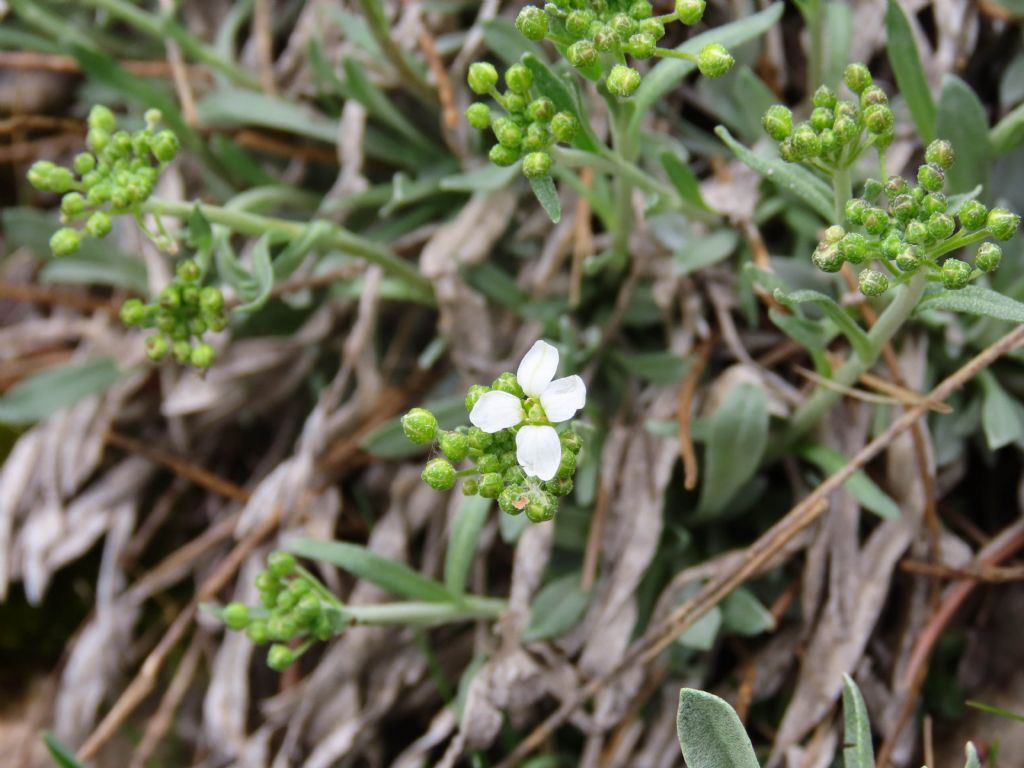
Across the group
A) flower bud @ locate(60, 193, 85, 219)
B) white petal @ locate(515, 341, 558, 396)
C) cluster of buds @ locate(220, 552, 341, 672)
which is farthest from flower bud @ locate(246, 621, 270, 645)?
flower bud @ locate(60, 193, 85, 219)

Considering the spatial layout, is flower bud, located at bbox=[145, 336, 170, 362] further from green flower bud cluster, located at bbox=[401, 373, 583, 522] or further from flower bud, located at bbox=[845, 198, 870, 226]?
flower bud, located at bbox=[845, 198, 870, 226]

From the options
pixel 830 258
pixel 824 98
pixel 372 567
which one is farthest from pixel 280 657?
pixel 824 98

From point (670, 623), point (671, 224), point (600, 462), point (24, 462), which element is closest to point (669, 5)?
point (671, 224)

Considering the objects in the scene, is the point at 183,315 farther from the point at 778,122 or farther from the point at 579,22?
the point at 778,122

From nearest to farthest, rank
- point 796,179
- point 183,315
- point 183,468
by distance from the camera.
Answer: point 796,179 < point 183,315 < point 183,468

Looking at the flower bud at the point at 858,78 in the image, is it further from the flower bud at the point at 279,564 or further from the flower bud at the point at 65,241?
the flower bud at the point at 65,241

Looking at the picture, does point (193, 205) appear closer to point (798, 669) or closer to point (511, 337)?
point (511, 337)

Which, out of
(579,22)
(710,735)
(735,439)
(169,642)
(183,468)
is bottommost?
(169,642)
